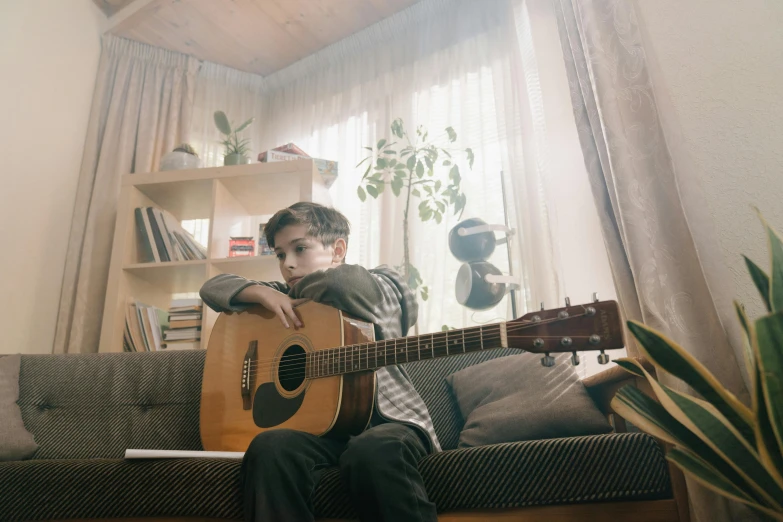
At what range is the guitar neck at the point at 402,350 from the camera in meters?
1.12

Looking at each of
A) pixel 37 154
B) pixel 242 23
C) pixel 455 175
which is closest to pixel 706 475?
pixel 455 175

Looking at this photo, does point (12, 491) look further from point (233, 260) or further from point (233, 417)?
point (233, 260)

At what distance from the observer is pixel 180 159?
8.91ft

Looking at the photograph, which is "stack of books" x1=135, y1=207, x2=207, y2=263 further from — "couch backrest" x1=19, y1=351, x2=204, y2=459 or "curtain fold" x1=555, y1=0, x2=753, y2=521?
"curtain fold" x1=555, y1=0, x2=753, y2=521

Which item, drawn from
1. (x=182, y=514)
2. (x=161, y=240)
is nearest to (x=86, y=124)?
(x=161, y=240)

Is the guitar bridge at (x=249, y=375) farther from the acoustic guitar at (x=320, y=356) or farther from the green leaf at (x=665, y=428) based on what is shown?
the green leaf at (x=665, y=428)

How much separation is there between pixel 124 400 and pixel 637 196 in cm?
147

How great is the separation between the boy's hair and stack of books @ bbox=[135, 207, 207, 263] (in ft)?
3.25

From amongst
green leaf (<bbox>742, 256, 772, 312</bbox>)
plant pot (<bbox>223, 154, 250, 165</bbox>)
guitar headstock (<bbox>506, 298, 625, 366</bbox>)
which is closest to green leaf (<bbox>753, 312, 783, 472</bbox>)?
green leaf (<bbox>742, 256, 772, 312</bbox>)

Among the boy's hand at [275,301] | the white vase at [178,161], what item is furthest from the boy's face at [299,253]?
the white vase at [178,161]

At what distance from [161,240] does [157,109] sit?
837 millimetres

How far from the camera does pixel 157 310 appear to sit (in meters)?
2.55

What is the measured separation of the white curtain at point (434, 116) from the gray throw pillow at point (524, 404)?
644 millimetres

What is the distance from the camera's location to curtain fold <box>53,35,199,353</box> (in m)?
2.61
